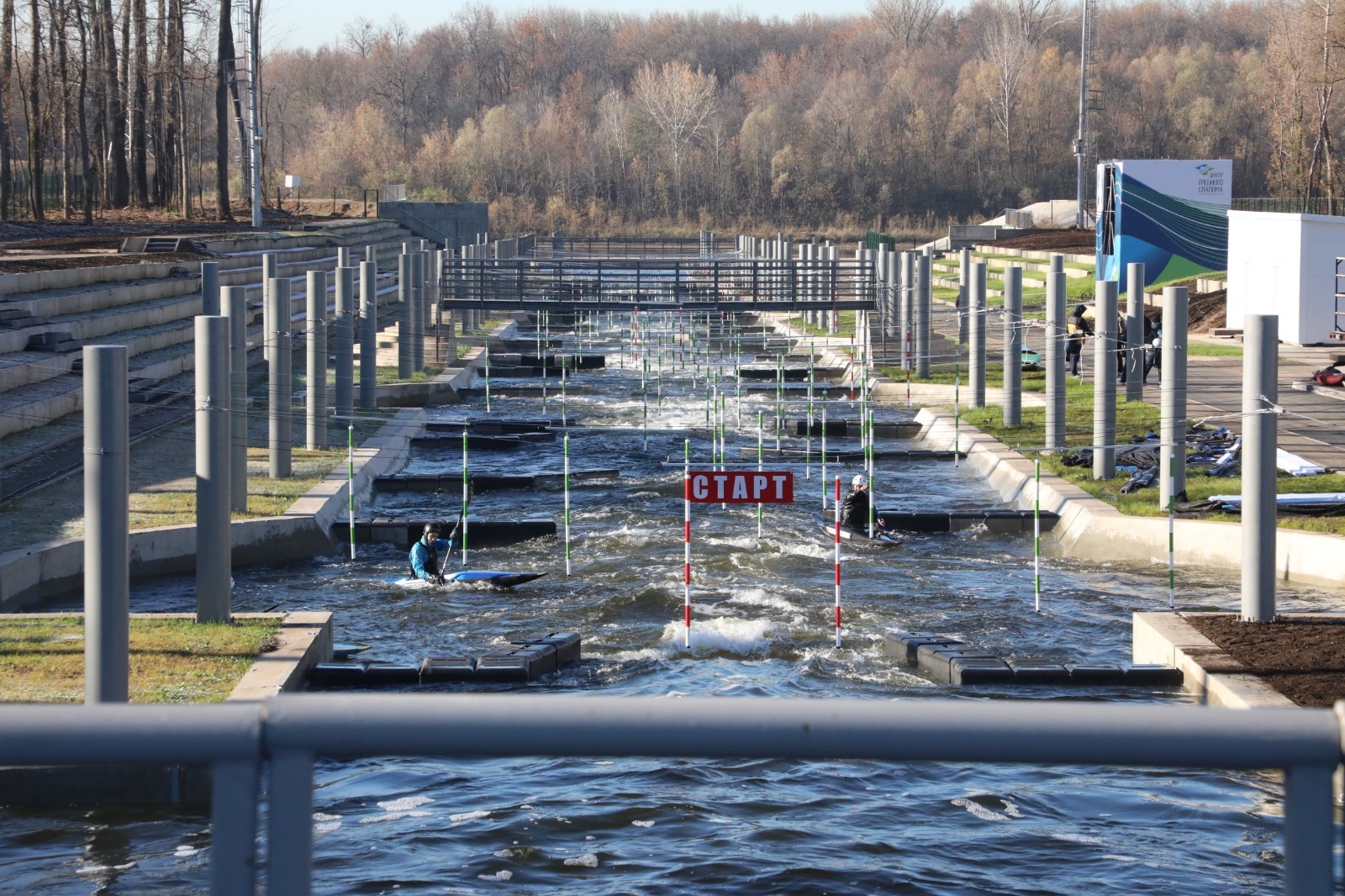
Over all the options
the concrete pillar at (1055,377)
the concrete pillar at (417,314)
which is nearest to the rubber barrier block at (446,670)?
the concrete pillar at (1055,377)

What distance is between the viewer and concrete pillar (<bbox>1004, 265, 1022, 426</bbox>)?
2649 centimetres

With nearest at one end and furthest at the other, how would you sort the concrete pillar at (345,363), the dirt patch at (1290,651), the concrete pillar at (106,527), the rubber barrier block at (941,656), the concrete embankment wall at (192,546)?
the concrete pillar at (106,527) → the dirt patch at (1290,651) → the rubber barrier block at (941,656) → the concrete embankment wall at (192,546) → the concrete pillar at (345,363)

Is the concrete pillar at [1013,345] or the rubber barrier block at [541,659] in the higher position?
the concrete pillar at [1013,345]

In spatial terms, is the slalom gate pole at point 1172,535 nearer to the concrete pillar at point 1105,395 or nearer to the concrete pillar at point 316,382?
the concrete pillar at point 1105,395

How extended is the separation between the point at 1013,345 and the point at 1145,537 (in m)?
8.28

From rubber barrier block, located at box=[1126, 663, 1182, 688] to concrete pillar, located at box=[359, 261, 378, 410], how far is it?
18522mm

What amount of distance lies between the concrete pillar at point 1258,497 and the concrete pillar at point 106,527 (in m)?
8.99

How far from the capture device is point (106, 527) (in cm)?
1080

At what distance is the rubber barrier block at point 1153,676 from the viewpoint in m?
13.3

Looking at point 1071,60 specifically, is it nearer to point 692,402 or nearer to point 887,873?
point 692,402

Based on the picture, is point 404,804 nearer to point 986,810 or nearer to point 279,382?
point 986,810

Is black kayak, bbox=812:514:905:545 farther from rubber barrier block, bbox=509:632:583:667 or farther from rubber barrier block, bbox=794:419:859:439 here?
rubber barrier block, bbox=794:419:859:439

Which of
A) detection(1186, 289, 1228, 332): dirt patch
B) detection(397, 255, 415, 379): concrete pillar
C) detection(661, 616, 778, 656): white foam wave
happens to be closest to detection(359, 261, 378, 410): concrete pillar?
detection(397, 255, 415, 379): concrete pillar

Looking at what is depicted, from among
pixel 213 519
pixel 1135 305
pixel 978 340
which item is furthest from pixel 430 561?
pixel 978 340
